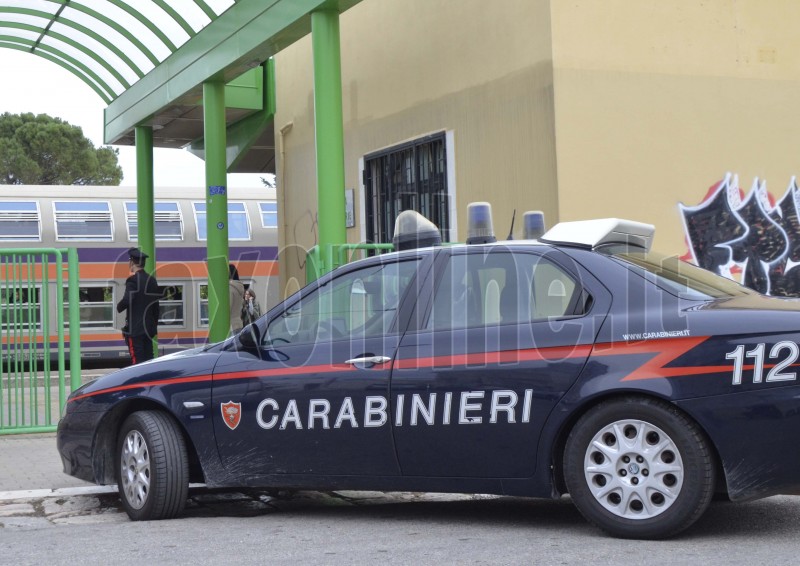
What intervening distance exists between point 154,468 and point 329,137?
17.8ft

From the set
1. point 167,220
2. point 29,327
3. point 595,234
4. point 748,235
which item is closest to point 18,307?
point 29,327

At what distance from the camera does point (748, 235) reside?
415 inches

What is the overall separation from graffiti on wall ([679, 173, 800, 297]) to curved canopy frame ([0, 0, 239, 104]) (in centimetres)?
635

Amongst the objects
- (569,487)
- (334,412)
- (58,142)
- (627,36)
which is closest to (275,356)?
Result: (334,412)

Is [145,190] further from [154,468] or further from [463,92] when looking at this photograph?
[154,468]

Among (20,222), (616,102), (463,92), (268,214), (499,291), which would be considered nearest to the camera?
(499,291)

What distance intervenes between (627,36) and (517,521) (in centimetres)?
609

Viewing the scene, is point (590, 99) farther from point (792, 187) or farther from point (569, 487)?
point (569, 487)

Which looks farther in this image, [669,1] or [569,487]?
[669,1]

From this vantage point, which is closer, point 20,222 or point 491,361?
point 491,361

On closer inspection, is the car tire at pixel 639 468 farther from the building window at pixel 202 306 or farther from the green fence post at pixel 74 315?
the building window at pixel 202 306

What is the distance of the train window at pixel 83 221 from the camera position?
2186cm

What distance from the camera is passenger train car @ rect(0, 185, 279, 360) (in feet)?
71.3

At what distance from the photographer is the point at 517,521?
18.4ft
